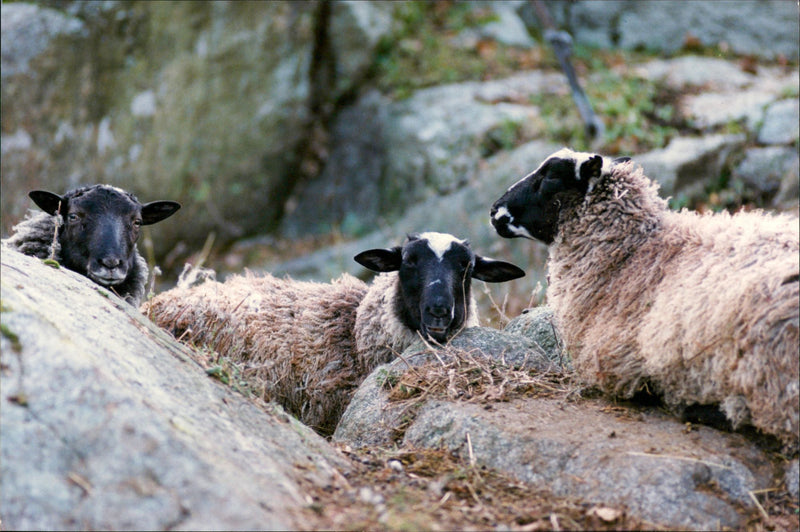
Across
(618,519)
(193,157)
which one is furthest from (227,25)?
(618,519)

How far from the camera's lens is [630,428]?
4750 mm

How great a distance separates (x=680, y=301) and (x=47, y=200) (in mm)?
4748

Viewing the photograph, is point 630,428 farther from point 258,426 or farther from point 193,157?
point 193,157

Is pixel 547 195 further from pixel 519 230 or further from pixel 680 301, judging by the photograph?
pixel 680 301

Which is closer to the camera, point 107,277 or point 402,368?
point 402,368

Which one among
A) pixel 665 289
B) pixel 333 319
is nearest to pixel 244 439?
pixel 665 289

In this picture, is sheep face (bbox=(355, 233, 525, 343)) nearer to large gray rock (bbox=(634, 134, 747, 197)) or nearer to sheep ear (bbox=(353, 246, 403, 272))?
sheep ear (bbox=(353, 246, 403, 272))

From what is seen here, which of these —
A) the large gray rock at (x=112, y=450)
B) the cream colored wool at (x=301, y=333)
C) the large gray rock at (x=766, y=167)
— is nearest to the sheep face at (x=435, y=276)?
the cream colored wool at (x=301, y=333)

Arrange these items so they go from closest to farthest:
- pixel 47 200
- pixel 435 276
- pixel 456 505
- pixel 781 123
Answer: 1. pixel 456 505
2. pixel 435 276
3. pixel 47 200
4. pixel 781 123

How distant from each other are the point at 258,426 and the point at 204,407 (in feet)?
1.09

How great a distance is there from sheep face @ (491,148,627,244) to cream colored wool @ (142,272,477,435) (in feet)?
3.66

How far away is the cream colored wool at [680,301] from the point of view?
4.28 meters

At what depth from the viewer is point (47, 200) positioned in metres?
6.94

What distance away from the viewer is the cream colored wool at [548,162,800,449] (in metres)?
4.28
